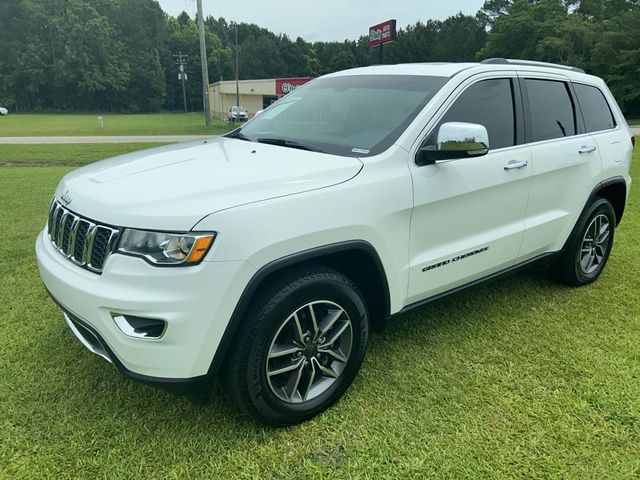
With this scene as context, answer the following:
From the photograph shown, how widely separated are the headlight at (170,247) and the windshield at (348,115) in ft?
3.47

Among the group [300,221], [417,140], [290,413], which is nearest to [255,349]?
[290,413]

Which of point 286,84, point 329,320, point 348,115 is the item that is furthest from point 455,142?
point 286,84

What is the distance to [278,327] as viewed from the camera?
2.34 meters

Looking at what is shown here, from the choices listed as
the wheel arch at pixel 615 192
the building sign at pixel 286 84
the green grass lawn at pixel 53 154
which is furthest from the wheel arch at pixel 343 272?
the building sign at pixel 286 84

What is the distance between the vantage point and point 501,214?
3277 mm

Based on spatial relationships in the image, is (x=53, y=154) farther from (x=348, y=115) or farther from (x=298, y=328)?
(x=298, y=328)

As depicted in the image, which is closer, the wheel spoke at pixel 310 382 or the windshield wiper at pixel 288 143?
the wheel spoke at pixel 310 382

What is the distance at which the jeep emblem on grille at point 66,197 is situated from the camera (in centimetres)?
252

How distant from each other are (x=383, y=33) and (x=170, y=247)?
26.7 meters

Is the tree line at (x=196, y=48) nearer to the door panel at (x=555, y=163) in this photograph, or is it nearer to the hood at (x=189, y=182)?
the door panel at (x=555, y=163)

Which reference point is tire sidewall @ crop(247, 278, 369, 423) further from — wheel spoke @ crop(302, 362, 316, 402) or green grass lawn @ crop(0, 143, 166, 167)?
green grass lawn @ crop(0, 143, 166, 167)

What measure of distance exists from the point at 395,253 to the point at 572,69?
277cm

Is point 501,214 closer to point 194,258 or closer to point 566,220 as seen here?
point 566,220

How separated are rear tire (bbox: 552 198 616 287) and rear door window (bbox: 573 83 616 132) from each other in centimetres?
63
